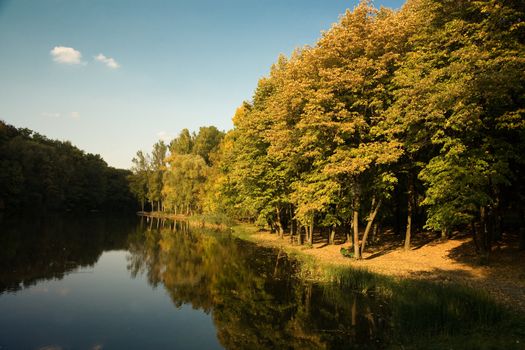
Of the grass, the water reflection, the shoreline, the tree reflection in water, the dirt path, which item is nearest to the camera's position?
the grass

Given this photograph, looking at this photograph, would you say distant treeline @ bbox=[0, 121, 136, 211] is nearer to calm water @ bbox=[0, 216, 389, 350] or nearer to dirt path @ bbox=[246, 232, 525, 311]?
calm water @ bbox=[0, 216, 389, 350]

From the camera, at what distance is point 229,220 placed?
189 ft

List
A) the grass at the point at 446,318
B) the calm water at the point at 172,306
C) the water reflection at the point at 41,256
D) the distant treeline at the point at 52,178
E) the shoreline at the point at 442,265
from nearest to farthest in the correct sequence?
the grass at the point at 446,318 < the calm water at the point at 172,306 < the shoreline at the point at 442,265 < the water reflection at the point at 41,256 < the distant treeline at the point at 52,178

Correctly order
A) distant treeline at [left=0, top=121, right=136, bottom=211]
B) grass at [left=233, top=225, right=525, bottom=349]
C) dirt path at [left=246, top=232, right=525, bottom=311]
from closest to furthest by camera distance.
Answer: grass at [left=233, top=225, right=525, bottom=349] < dirt path at [left=246, top=232, right=525, bottom=311] < distant treeline at [left=0, top=121, right=136, bottom=211]

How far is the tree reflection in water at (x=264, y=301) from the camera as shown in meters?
12.2

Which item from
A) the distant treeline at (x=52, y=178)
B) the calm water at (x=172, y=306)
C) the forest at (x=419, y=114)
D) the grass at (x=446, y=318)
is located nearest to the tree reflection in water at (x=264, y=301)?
the calm water at (x=172, y=306)

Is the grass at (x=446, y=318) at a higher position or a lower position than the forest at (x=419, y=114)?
lower

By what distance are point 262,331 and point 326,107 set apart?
1626 centimetres

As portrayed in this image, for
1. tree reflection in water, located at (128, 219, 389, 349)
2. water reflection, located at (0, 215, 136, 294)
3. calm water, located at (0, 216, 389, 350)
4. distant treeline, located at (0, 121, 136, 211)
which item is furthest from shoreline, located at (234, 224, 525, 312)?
distant treeline, located at (0, 121, 136, 211)

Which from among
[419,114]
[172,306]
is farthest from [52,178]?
[419,114]

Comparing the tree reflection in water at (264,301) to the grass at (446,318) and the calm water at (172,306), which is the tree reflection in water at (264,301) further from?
the grass at (446,318)

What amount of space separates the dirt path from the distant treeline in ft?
229

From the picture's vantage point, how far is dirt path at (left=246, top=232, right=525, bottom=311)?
53.4ft

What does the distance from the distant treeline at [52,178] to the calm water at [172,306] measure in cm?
5578
